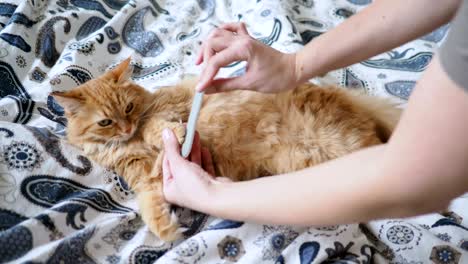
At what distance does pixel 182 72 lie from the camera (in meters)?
1.36

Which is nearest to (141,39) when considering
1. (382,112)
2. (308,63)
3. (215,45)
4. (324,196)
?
(215,45)

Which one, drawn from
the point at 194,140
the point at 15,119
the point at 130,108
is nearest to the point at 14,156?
the point at 15,119

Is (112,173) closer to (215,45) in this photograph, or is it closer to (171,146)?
(171,146)

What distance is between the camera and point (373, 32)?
90 centimetres

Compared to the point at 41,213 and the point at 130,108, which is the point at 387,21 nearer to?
the point at 130,108

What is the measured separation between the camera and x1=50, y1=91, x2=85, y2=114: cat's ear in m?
0.96

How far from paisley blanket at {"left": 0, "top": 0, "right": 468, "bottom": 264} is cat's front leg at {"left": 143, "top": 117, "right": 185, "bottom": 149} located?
0.12 meters

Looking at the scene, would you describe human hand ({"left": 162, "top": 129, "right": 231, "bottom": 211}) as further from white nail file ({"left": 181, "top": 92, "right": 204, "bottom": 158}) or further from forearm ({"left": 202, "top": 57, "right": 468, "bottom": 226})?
forearm ({"left": 202, "top": 57, "right": 468, "bottom": 226})

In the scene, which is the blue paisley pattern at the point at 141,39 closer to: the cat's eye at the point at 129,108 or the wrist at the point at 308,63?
the cat's eye at the point at 129,108

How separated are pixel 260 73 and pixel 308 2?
878 millimetres

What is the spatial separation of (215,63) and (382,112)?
1.57 ft

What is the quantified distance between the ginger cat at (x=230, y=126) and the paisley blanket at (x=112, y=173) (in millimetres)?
67

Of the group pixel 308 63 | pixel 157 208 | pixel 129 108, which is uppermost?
pixel 308 63

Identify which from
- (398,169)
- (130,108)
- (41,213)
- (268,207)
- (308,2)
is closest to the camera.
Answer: (398,169)
